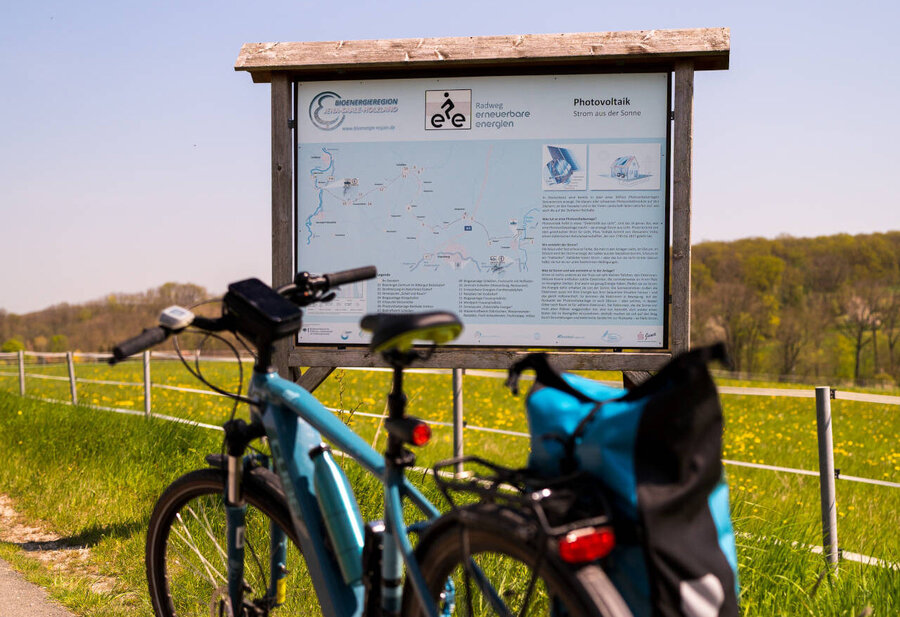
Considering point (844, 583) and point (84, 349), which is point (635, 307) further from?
point (84, 349)

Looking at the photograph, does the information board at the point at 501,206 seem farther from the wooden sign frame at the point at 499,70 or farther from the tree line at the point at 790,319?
the tree line at the point at 790,319

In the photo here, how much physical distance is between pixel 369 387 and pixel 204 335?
18.5m

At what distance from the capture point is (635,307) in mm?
4391

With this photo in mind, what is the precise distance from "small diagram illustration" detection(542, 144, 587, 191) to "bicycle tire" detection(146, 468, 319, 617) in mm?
2520

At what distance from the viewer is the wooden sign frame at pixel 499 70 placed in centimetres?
435

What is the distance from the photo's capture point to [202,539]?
271 cm

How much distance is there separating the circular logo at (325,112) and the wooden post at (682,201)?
1876mm

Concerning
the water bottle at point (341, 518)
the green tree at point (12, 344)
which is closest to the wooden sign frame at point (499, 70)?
the water bottle at point (341, 518)

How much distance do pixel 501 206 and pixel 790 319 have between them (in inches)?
2062

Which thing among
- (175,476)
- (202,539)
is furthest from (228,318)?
(175,476)

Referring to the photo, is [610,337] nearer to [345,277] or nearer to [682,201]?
[682,201]

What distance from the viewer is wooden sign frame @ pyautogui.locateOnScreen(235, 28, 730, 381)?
4.35 metres

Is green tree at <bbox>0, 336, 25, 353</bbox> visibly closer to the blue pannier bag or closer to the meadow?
the meadow

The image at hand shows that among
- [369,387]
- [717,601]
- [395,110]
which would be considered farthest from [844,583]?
[369,387]
